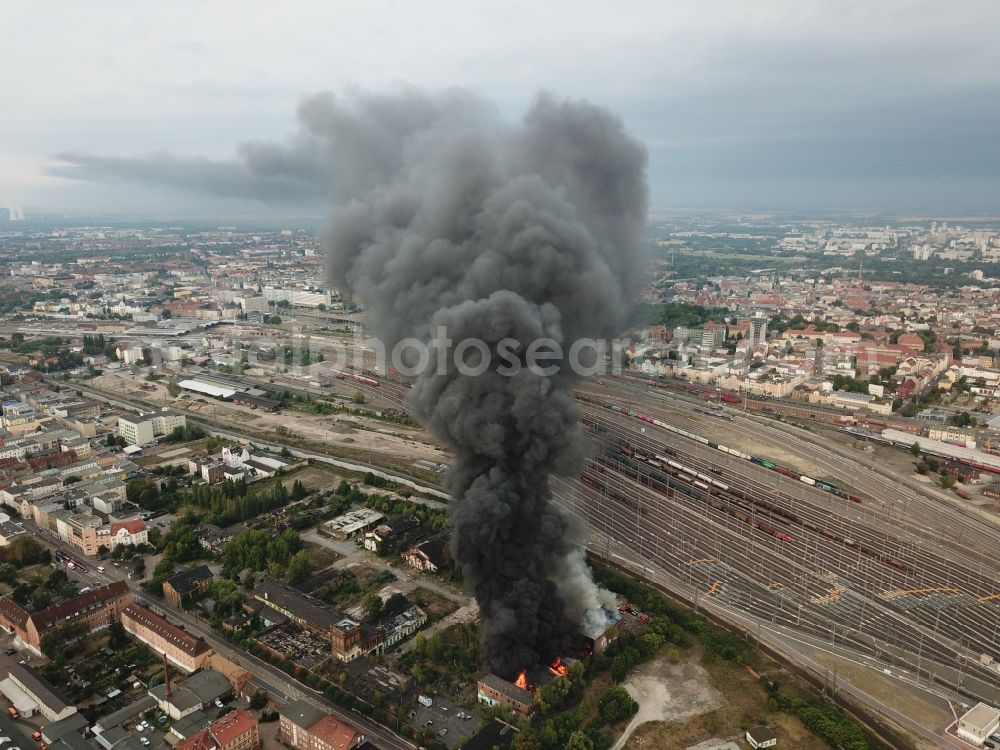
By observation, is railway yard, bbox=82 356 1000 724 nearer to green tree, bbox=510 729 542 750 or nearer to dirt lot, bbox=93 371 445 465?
green tree, bbox=510 729 542 750

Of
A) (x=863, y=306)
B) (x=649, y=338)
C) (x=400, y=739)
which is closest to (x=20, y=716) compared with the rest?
(x=400, y=739)

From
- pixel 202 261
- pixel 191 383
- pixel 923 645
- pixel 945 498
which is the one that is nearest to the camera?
pixel 923 645

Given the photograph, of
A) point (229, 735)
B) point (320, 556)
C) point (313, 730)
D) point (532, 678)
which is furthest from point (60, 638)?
point (532, 678)

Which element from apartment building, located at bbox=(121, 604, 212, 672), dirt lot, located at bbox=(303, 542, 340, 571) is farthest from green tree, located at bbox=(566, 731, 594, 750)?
dirt lot, located at bbox=(303, 542, 340, 571)

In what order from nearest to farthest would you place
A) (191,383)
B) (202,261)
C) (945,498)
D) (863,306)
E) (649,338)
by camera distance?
(945,498) → (191,383) → (649,338) → (863,306) → (202,261)

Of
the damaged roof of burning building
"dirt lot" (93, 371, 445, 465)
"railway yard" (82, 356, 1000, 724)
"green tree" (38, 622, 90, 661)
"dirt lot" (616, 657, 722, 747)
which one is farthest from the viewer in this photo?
"dirt lot" (93, 371, 445, 465)

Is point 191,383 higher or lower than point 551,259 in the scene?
lower

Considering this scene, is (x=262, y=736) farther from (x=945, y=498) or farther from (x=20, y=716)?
(x=945, y=498)
